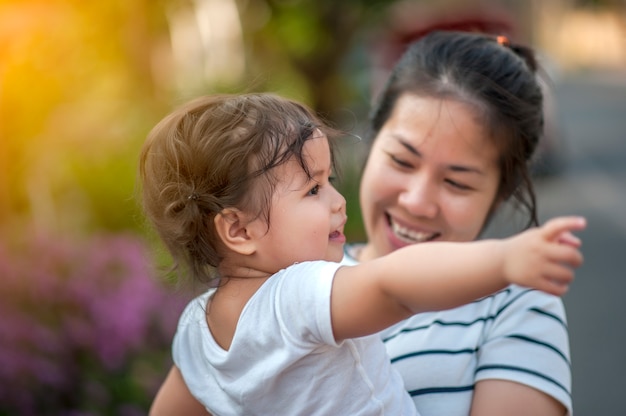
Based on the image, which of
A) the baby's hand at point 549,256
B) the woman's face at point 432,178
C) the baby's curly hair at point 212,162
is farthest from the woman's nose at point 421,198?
the baby's hand at point 549,256

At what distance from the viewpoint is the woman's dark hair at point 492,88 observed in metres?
2.22

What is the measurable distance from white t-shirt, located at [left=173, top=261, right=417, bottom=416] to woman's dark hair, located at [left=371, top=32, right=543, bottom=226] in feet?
2.69

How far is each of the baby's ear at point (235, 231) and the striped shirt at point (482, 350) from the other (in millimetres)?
525

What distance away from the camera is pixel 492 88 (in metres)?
2.22

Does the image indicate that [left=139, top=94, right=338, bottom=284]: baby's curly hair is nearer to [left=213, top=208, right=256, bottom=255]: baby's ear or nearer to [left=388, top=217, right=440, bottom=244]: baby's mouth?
[left=213, top=208, right=256, bottom=255]: baby's ear

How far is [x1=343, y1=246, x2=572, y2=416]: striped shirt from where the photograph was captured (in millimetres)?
1838

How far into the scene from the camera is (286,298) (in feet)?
4.72

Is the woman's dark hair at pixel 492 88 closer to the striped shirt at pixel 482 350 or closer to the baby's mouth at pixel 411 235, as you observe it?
the baby's mouth at pixel 411 235

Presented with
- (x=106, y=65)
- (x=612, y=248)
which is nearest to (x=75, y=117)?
(x=106, y=65)

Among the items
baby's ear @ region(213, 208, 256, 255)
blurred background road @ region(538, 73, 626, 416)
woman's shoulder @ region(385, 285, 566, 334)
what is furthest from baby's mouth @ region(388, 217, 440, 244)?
blurred background road @ region(538, 73, 626, 416)

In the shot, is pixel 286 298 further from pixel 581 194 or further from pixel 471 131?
pixel 581 194

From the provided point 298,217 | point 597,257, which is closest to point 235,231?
point 298,217

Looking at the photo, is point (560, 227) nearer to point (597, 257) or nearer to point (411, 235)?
point (411, 235)

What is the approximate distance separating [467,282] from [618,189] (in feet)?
32.8
